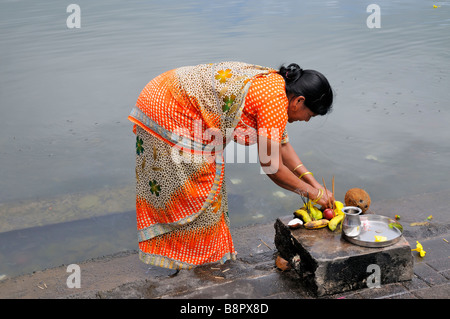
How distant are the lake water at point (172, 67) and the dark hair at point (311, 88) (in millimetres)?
2242

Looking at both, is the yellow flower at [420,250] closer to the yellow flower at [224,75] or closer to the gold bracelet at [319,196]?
the gold bracelet at [319,196]

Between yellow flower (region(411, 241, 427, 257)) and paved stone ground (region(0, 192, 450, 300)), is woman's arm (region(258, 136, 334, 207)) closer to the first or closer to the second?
paved stone ground (region(0, 192, 450, 300))

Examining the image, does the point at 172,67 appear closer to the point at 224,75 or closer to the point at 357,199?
the point at 357,199

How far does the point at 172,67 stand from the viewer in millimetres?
9109

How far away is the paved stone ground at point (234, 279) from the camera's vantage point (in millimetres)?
3105

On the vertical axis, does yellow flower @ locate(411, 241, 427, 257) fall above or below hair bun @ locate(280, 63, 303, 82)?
below

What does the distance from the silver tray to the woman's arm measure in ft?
1.02

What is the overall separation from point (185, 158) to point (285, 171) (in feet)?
2.11

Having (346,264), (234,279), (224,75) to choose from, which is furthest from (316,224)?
(224,75)

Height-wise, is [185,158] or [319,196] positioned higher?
[185,158]

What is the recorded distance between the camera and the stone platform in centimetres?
301

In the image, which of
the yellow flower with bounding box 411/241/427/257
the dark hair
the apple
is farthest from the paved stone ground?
the dark hair

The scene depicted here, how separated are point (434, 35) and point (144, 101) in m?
9.94

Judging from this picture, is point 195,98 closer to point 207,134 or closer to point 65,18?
point 207,134
